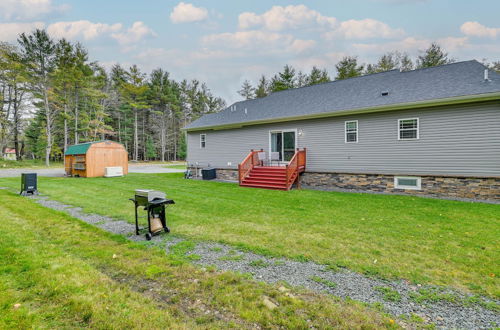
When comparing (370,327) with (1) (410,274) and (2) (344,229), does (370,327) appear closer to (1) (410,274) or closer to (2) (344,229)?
(1) (410,274)

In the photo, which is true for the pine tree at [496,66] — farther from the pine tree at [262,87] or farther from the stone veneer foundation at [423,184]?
the stone veneer foundation at [423,184]

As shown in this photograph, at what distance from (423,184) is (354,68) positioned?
2487cm

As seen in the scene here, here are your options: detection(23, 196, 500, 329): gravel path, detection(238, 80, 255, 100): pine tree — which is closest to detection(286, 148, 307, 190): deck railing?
detection(23, 196, 500, 329): gravel path

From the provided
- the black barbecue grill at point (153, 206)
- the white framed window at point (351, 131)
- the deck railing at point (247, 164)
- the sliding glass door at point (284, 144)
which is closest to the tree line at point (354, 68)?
the white framed window at point (351, 131)

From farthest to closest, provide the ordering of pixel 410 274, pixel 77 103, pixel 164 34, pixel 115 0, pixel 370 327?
pixel 77 103 < pixel 164 34 < pixel 115 0 < pixel 410 274 < pixel 370 327

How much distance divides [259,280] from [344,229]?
257cm

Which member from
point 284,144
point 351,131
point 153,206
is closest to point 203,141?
point 284,144

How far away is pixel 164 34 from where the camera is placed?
56.7ft

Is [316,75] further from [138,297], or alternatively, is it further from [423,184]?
[138,297]

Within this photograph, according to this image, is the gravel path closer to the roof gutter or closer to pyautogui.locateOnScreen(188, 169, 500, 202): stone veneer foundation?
pyautogui.locateOnScreen(188, 169, 500, 202): stone veneer foundation

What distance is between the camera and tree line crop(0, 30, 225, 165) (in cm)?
2370

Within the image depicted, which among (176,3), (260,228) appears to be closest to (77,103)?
(176,3)

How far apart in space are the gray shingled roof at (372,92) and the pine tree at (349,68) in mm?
18276

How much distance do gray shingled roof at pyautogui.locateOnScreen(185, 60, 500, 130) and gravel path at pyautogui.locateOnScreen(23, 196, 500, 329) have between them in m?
7.94
